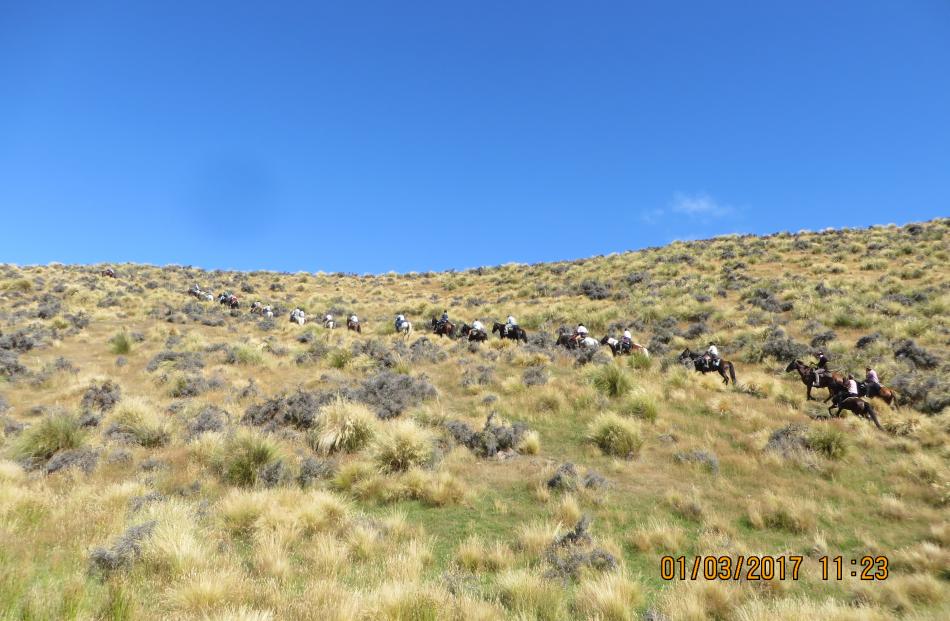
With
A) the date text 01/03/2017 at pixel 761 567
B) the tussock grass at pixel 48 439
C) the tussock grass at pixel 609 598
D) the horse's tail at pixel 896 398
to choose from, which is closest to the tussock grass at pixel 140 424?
the tussock grass at pixel 48 439

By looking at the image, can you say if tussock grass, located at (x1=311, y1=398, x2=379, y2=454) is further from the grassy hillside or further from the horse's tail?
the horse's tail

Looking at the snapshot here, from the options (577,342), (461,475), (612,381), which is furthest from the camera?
(577,342)

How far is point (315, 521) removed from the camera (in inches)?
271

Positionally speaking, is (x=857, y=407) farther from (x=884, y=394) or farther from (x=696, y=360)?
(x=696, y=360)

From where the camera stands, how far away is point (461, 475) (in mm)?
9461

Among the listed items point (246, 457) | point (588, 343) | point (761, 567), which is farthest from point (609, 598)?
point (588, 343)

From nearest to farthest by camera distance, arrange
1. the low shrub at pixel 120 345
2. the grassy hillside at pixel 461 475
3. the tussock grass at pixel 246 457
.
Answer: the grassy hillside at pixel 461 475
the tussock grass at pixel 246 457
the low shrub at pixel 120 345

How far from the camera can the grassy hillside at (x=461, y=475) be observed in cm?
513

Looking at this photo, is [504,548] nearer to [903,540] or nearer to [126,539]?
[126,539]

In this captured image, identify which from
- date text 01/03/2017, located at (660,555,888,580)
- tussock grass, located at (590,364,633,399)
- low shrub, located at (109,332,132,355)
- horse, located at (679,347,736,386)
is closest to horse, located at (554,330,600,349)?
horse, located at (679,347,736,386)

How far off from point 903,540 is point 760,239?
154ft

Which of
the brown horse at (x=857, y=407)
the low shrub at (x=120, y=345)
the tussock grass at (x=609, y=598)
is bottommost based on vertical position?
the tussock grass at (x=609, y=598)

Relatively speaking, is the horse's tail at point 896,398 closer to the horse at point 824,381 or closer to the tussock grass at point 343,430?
the horse at point 824,381

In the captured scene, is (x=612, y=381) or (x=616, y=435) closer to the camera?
(x=616, y=435)
